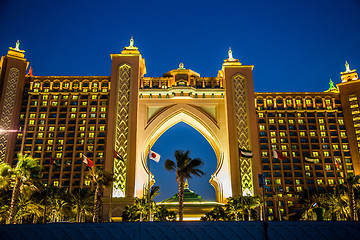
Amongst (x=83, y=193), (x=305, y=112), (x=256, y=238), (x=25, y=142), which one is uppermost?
(x=305, y=112)

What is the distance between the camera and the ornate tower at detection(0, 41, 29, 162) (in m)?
67.2

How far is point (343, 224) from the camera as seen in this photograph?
46.4 feet

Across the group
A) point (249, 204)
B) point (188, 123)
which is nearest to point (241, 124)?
point (188, 123)

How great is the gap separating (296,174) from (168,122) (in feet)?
104

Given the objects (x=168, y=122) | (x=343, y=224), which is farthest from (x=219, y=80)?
(x=343, y=224)

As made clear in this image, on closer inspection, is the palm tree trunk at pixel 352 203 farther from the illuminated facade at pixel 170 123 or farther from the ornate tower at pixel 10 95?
the ornate tower at pixel 10 95

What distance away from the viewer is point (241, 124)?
62.8m

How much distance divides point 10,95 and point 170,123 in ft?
111

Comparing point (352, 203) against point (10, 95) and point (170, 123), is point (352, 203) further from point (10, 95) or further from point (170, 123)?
point (10, 95)

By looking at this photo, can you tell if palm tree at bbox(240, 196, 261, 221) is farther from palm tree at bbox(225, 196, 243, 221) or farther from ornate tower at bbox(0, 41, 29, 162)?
ornate tower at bbox(0, 41, 29, 162)

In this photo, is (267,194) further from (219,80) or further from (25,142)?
(25,142)

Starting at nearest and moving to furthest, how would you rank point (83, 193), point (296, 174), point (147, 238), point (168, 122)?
point (147, 238), point (83, 193), point (168, 122), point (296, 174)

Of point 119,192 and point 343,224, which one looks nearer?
point 343,224

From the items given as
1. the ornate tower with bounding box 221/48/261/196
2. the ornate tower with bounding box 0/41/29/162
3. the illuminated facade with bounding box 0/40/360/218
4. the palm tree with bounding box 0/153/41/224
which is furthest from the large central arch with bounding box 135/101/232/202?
the palm tree with bounding box 0/153/41/224
